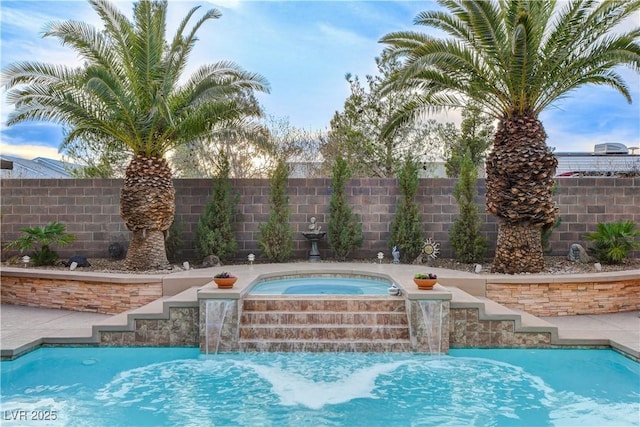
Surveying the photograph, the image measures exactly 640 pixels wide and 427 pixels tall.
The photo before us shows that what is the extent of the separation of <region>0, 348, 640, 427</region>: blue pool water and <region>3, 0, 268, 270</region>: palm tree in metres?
3.93

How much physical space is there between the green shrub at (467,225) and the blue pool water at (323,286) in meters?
2.64

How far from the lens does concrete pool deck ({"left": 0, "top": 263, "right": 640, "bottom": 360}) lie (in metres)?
6.15

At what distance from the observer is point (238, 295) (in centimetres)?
632

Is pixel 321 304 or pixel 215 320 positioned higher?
pixel 321 304

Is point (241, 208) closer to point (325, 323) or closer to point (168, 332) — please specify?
point (168, 332)

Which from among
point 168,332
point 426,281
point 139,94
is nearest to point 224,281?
point 168,332

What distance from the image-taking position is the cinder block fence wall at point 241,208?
11.2 metres

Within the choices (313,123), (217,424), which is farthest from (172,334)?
(313,123)

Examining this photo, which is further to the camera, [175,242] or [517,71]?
[175,242]

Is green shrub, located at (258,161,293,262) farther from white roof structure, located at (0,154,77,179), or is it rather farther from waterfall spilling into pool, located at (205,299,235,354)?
white roof structure, located at (0,154,77,179)

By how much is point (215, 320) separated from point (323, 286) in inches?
108

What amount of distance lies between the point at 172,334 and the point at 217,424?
98.2 inches

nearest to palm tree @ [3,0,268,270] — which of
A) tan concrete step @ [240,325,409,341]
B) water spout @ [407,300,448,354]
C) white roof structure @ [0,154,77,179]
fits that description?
tan concrete step @ [240,325,409,341]

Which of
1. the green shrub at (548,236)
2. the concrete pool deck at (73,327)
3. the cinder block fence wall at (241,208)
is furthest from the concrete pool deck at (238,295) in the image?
the green shrub at (548,236)
